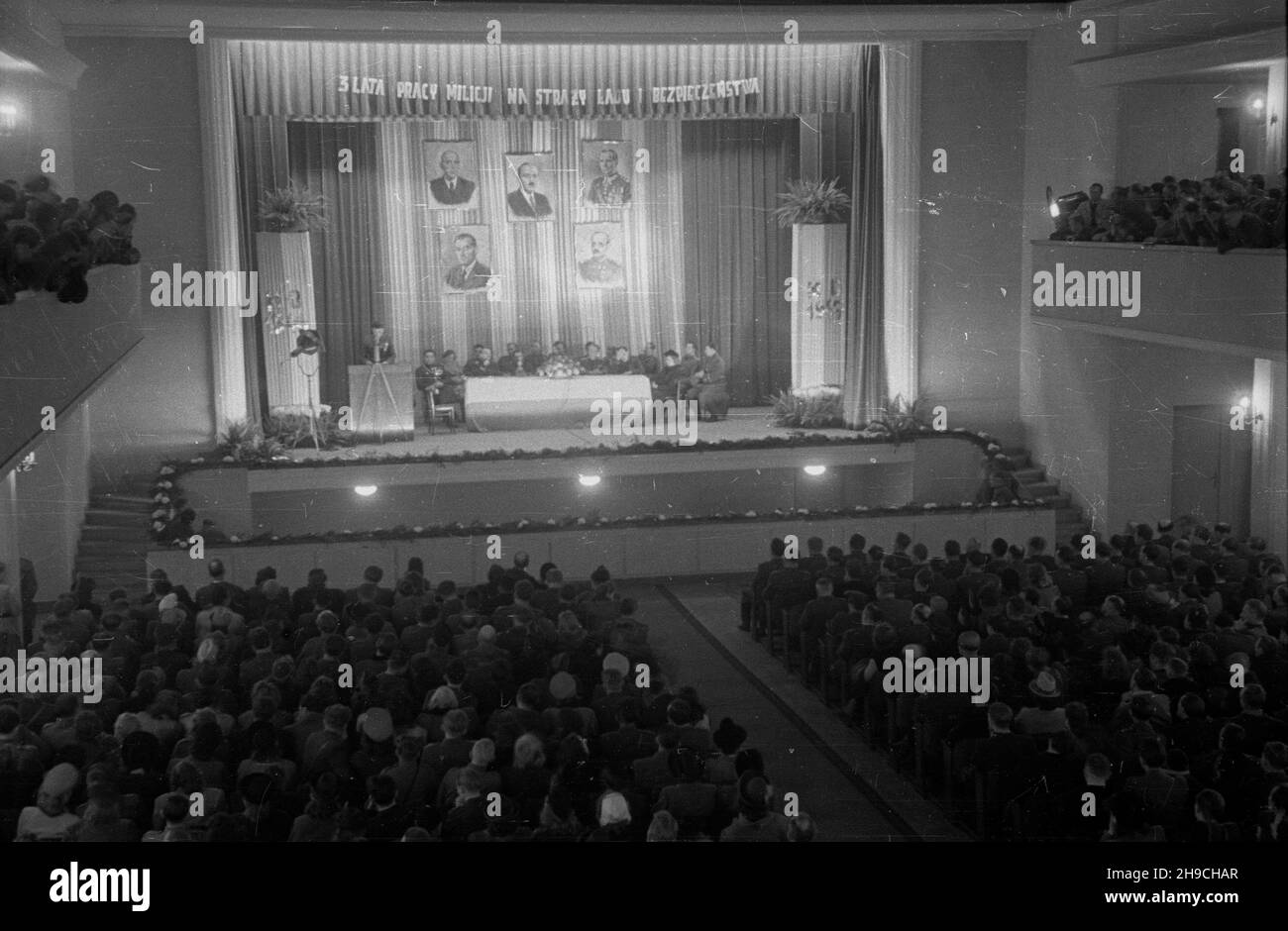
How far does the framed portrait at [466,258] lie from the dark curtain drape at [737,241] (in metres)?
2.55

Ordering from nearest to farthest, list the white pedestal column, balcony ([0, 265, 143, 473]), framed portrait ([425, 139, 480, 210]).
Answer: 1. balcony ([0, 265, 143, 473])
2. the white pedestal column
3. framed portrait ([425, 139, 480, 210])

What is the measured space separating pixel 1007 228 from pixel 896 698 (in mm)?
6680

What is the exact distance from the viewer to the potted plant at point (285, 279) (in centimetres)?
1580

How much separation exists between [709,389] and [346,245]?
542cm

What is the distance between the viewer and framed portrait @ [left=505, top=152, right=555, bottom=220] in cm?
2003

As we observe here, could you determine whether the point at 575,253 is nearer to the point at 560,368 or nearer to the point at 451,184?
the point at 451,184

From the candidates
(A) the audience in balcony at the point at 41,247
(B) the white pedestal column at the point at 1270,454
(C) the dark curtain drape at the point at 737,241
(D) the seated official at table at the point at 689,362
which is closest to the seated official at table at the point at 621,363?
(D) the seated official at table at the point at 689,362

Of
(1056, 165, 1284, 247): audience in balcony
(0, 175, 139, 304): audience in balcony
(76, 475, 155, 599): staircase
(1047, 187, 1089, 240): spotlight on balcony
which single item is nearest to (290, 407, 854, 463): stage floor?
(76, 475, 155, 599): staircase

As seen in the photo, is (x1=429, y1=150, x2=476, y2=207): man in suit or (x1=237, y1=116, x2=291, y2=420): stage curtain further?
(x1=429, y1=150, x2=476, y2=207): man in suit

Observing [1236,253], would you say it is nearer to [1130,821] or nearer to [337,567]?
[1130,821]

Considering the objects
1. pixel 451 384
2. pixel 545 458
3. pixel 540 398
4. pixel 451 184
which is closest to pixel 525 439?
pixel 545 458

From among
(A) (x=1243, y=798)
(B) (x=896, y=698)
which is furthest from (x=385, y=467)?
(A) (x=1243, y=798)

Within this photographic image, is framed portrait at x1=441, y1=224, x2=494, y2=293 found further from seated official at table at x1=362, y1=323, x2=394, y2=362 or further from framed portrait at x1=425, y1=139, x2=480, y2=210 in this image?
seated official at table at x1=362, y1=323, x2=394, y2=362

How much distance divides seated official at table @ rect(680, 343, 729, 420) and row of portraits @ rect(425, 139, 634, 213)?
3426 mm
